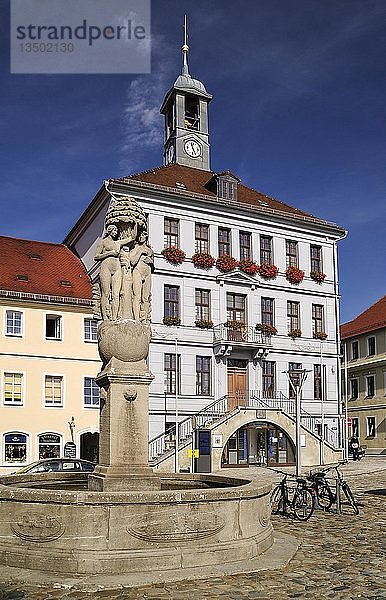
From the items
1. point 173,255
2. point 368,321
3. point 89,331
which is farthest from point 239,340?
point 368,321

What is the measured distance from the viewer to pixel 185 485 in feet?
41.4

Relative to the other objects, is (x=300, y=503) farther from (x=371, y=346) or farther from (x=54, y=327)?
(x=371, y=346)

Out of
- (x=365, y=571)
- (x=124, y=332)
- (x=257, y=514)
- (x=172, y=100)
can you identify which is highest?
(x=172, y=100)

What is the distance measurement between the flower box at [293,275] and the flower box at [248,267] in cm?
231

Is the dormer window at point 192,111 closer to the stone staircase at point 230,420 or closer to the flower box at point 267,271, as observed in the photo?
the flower box at point 267,271

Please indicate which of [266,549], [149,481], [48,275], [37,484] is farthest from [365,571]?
[48,275]

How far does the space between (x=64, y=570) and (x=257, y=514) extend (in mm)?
2845

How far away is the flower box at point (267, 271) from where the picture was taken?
4069 cm

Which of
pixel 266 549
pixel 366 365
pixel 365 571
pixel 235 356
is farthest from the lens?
pixel 366 365

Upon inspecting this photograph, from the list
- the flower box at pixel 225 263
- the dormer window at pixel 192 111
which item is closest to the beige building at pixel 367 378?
the flower box at pixel 225 263

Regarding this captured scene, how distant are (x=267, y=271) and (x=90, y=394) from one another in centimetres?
1249

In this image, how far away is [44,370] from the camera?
1399 inches

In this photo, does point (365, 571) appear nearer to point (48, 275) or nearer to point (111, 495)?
point (111, 495)

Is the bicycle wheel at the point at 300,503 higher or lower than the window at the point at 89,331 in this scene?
lower
